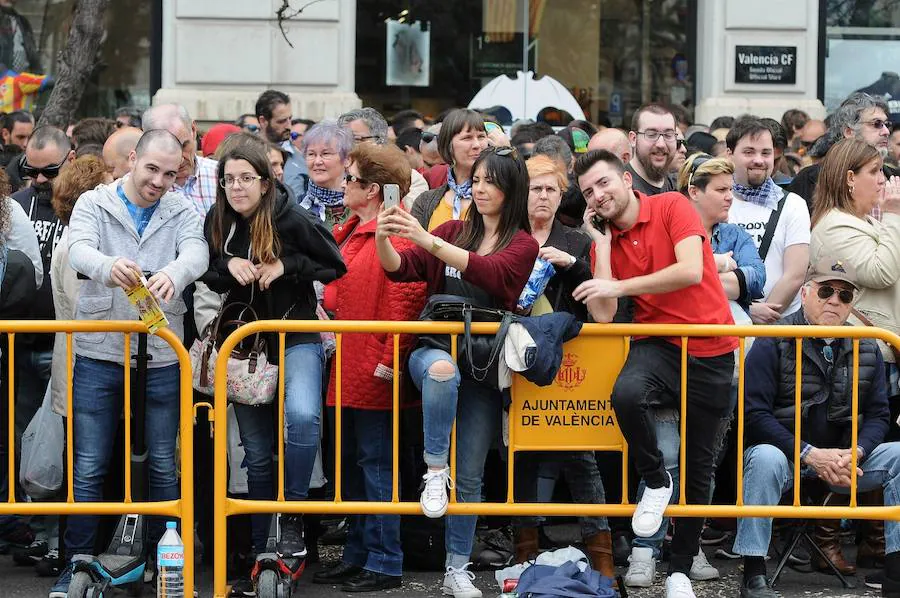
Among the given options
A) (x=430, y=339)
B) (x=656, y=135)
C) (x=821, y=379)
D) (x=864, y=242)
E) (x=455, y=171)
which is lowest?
(x=821, y=379)

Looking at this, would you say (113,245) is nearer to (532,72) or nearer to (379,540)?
(379,540)

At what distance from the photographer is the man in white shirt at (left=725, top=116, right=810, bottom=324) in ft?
27.4

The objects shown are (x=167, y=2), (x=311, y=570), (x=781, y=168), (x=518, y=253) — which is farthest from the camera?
(x=167, y=2)

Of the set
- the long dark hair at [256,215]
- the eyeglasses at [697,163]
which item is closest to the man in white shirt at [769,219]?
the eyeglasses at [697,163]

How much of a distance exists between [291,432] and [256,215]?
107cm

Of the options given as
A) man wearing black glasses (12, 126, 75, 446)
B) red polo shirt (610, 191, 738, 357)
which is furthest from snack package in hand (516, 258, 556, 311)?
man wearing black glasses (12, 126, 75, 446)

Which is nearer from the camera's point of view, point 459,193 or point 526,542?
point 526,542

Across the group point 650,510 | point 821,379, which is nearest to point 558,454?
point 650,510

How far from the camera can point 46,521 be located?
7.73m

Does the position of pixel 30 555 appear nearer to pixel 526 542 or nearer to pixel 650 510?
pixel 526 542

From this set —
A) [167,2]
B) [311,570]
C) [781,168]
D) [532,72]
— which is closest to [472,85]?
[532,72]

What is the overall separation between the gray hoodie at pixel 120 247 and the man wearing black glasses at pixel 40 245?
849 mm

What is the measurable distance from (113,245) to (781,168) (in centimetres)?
550

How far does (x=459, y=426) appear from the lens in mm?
7074
